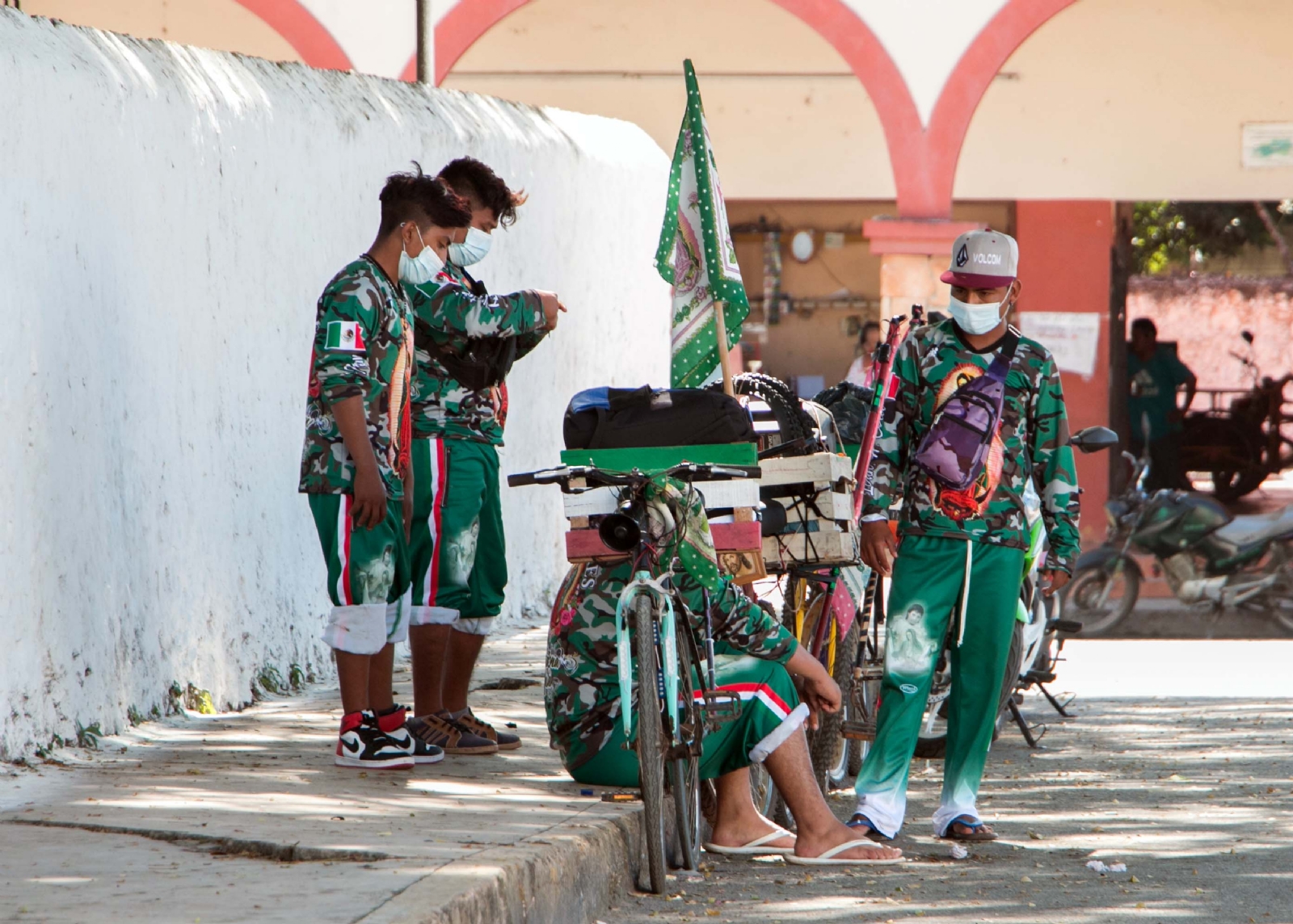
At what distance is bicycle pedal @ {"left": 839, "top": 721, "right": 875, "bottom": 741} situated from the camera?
5555 mm

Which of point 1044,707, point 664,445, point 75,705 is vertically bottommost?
point 1044,707

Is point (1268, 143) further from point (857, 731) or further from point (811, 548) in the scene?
point (857, 731)

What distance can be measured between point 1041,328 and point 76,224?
437 inches

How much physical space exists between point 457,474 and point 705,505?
3.50ft

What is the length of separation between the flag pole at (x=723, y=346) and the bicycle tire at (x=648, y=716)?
1.27 meters

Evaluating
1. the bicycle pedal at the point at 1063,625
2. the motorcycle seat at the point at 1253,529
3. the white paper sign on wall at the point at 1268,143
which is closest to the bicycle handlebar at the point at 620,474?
the bicycle pedal at the point at 1063,625

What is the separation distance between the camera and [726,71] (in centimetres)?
1611

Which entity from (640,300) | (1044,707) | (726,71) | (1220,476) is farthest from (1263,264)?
(1044,707)

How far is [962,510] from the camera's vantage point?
5.25 metres

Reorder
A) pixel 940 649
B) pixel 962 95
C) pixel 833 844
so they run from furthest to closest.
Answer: pixel 962 95 → pixel 940 649 → pixel 833 844

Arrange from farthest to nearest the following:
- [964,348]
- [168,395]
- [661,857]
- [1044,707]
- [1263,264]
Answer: [1263,264], [1044,707], [168,395], [964,348], [661,857]

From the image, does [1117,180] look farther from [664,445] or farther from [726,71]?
[664,445]

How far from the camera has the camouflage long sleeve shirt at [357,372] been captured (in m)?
5.14

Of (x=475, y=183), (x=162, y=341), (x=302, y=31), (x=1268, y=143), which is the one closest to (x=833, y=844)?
(x=475, y=183)
